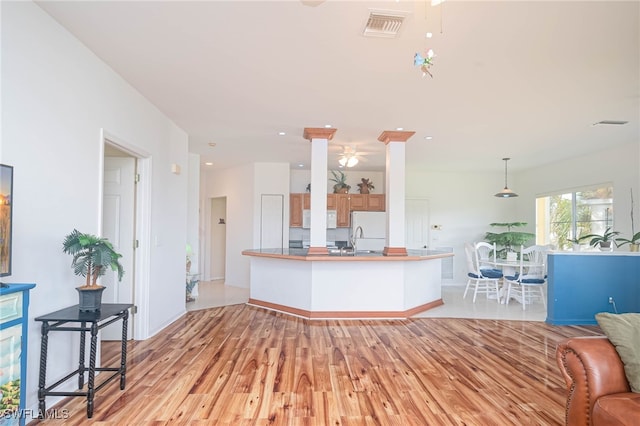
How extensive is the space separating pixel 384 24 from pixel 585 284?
4560mm

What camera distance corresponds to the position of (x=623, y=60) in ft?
9.48

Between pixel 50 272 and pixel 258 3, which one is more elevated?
pixel 258 3

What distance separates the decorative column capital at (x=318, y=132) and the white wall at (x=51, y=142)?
2223mm

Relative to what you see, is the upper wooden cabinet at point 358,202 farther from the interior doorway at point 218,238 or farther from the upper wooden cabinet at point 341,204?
the interior doorway at point 218,238

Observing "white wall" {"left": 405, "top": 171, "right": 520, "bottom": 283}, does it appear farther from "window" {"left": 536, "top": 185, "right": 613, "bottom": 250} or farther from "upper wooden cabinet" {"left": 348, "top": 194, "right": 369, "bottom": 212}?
"upper wooden cabinet" {"left": 348, "top": 194, "right": 369, "bottom": 212}

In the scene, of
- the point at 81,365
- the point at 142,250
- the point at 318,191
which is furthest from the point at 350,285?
the point at 81,365

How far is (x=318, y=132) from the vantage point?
5.00 metres

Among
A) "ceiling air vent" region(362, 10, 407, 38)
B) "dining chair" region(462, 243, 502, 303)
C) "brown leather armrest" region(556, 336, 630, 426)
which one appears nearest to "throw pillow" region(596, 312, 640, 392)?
"brown leather armrest" region(556, 336, 630, 426)

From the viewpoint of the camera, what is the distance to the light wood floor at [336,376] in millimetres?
2391

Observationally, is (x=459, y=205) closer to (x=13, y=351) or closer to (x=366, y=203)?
(x=366, y=203)

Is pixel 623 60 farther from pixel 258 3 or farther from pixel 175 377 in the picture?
pixel 175 377

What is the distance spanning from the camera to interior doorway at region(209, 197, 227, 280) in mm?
8523

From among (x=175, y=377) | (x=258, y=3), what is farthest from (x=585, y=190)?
(x=175, y=377)

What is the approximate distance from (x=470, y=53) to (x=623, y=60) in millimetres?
1267
